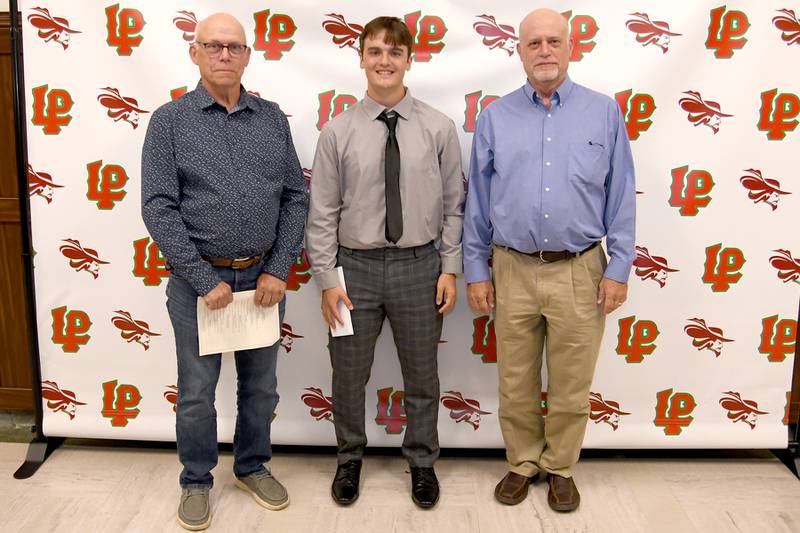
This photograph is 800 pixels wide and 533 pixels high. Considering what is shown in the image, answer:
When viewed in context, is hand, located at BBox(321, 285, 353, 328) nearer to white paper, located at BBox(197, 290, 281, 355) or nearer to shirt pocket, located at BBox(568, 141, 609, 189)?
white paper, located at BBox(197, 290, 281, 355)

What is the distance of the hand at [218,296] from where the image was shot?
213 cm

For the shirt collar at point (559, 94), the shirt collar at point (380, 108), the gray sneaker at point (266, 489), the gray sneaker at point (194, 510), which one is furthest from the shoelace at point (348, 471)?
the shirt collar at point (559, 94)

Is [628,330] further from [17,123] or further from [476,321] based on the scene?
[17,123]

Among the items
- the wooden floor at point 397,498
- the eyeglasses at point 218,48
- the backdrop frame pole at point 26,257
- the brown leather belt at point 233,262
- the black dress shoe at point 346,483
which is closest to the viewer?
the eyeglasses at point 218,48

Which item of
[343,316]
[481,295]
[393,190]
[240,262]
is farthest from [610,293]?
[240,262]

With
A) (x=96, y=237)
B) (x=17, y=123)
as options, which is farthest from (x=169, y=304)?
(x=17, y=123)

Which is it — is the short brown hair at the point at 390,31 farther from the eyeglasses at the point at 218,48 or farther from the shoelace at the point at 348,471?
the shoelace at the point at 348,471

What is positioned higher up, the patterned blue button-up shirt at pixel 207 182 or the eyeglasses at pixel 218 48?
the eyeglasses at pixel 218 48

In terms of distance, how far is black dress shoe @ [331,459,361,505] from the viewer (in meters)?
2.40

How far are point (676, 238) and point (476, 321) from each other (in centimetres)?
79

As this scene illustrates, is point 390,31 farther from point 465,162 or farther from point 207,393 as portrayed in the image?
point 207,393

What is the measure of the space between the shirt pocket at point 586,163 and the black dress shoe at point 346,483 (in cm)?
123

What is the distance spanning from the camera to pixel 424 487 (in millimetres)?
2408

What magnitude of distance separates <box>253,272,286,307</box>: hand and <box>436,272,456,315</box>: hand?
526 millimetres
